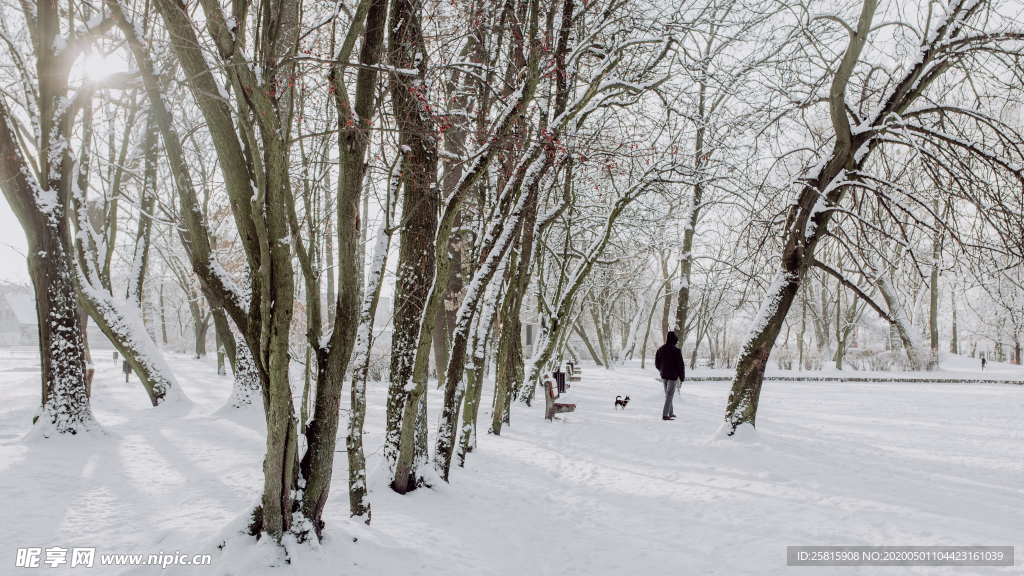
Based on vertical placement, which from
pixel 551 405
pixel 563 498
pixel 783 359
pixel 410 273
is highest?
pixel 410 273

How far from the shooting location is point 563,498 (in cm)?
573

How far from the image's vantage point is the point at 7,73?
A: 1027 centimetres

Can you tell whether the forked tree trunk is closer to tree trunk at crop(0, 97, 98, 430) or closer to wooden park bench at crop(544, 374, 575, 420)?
wooden park bench at crop(544, 374, 575, 420)

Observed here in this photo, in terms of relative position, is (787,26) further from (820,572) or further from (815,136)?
(820,572)

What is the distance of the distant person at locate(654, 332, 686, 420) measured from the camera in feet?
35.5

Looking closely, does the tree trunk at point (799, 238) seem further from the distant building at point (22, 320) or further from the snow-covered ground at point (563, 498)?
the distant building at point (22, 320)

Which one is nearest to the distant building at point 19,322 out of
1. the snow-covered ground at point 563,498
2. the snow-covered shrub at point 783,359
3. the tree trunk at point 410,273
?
the snow-covered ground at point 563,498

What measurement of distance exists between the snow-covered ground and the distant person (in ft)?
3.30

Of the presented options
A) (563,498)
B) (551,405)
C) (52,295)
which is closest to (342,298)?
(563,498)

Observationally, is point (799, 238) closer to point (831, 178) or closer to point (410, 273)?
point (831, 178)

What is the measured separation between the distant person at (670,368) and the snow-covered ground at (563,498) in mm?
1007

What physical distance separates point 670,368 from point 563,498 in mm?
6008

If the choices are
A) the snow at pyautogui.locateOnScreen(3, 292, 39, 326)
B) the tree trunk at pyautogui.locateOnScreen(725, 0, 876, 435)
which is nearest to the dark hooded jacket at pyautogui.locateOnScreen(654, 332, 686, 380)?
the tree trunk at pyautogui.locateOnScreen(725, 0, 876, 435)

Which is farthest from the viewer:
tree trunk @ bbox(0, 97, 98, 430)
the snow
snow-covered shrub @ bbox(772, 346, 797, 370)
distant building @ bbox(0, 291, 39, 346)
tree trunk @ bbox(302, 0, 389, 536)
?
the snow
